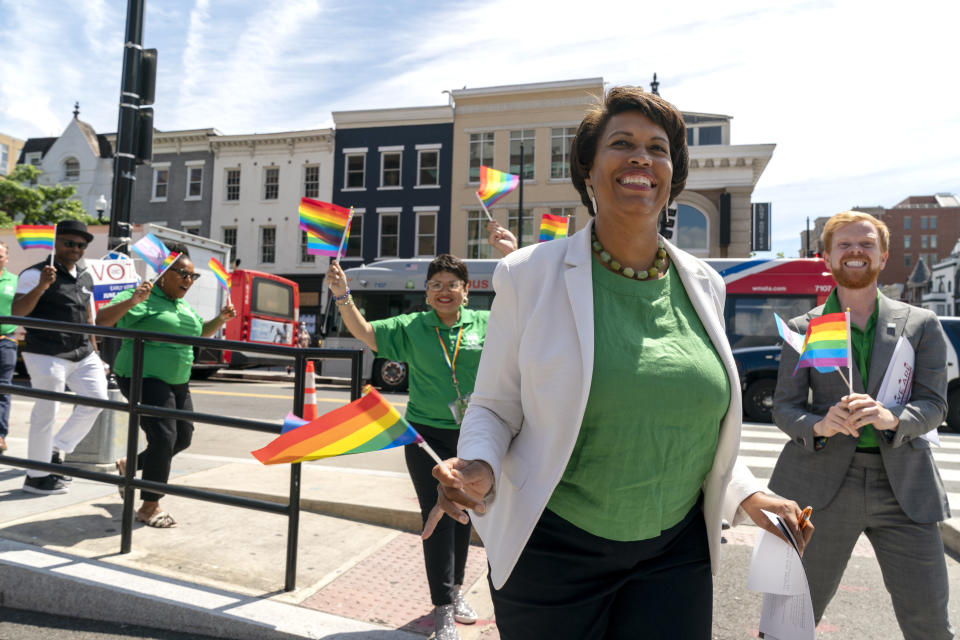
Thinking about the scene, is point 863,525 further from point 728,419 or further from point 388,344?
point 388,344

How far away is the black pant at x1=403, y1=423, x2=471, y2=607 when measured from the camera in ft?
10.5

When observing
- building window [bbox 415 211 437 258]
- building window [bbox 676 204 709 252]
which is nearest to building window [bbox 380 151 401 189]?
building window [bbox 415 211 437 258]

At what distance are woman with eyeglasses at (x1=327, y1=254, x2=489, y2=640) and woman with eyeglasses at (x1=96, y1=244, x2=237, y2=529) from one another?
1.59 metres

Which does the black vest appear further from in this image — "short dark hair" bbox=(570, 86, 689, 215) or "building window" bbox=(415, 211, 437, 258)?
"building window" bbox=(415, 211, 437, 258)

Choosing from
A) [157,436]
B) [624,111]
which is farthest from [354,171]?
[624,111]

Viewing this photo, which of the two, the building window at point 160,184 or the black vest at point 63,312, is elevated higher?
the building window at point 160,184

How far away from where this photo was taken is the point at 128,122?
22.0 feet

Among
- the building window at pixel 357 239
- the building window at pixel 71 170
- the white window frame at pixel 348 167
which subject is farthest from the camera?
the building window at pixel 71 170

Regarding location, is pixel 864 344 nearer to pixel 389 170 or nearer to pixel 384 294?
pixel 384 294

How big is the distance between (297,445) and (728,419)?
3.78 feet

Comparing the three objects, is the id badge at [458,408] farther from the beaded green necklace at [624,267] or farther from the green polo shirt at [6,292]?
the green polo shirt at [6,292]

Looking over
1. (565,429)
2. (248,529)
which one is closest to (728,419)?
(565,429)

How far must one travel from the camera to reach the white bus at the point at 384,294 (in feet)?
54.0

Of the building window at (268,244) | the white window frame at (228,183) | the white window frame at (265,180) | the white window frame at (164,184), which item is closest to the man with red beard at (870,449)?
the building window at (268,244)
